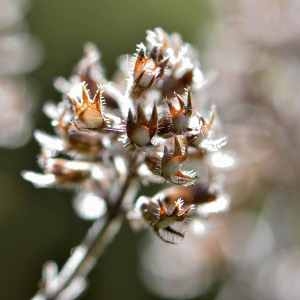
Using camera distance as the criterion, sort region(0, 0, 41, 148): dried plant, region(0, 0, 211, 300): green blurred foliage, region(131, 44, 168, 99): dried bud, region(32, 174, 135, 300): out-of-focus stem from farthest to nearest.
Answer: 1. region(0, 0, 211, 300): green blurred foliage
2. region(0, 0, 41, 148): dried plant
3. region(32, 174, 135, 300): out-of-focus stem
4. region(131, 44, 168, 99): dried bud

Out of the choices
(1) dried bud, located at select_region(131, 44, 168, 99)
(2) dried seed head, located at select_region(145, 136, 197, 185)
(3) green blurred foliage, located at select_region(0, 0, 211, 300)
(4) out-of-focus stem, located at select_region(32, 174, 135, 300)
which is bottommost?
(3) green blurred foliage, located at select_region(0, 0, 211, 300)

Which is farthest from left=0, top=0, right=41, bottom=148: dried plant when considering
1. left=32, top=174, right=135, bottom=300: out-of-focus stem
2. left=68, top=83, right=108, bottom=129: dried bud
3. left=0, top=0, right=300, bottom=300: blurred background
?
left=68, top=83, right=108, bottom=129: dried bud

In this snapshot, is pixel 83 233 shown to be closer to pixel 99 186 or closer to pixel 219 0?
pixel 219 0

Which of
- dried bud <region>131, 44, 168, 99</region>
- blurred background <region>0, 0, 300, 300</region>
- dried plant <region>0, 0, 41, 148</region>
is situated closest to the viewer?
dried bud <region>131, 44, 168, 99</region>

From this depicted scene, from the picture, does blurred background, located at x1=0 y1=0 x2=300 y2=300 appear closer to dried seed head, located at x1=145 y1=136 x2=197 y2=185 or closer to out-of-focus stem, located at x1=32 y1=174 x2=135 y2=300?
out-of-focus stem, located at x1=32 y1=174 x2=135 y2=300

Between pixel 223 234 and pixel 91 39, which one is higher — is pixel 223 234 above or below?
above

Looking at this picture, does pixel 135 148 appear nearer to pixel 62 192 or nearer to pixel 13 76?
pixel 13 76

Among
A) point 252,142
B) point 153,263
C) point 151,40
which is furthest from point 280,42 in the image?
point 151,40
